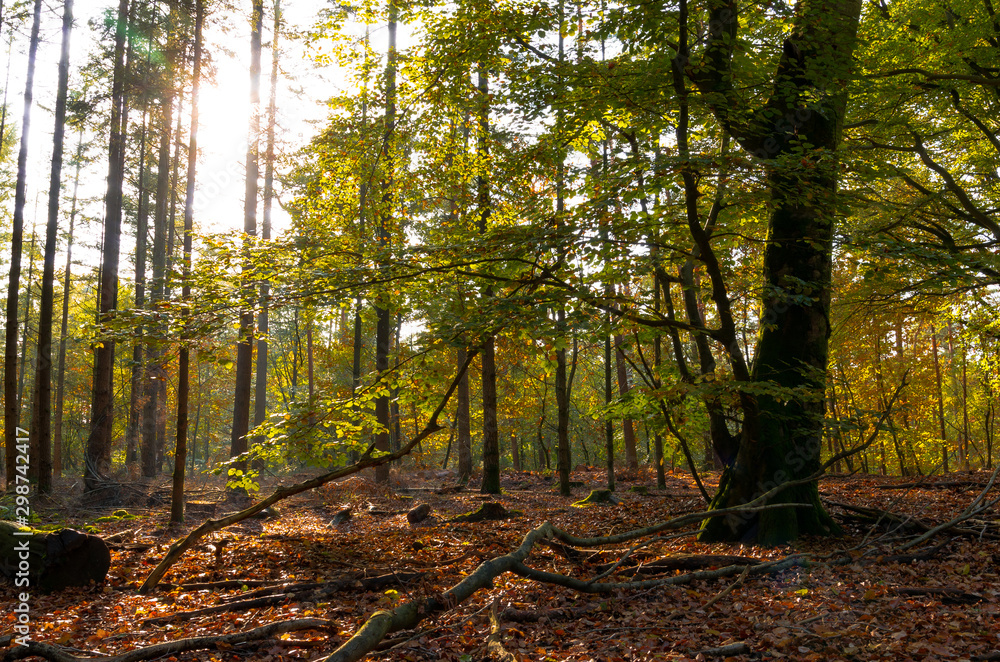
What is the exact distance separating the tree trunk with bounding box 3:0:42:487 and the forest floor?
5213 mm

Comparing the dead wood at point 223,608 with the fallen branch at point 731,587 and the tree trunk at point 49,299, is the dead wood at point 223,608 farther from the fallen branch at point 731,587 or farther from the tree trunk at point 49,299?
the tree trunk at point 49,299

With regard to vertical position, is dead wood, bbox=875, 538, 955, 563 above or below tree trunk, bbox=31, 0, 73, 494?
below

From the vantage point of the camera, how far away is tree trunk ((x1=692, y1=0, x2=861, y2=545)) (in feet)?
21.9

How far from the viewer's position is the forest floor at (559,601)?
402 centimetres

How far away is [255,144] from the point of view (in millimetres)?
17281

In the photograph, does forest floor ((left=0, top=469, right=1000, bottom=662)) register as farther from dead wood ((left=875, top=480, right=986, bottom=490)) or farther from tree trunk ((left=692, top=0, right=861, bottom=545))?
dead wood ((left=875, top=480, right=986, bottom=490))

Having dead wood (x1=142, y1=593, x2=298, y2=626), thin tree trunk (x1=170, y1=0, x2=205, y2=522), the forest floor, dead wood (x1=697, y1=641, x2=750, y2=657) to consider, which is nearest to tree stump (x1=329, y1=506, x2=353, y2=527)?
the forest floor

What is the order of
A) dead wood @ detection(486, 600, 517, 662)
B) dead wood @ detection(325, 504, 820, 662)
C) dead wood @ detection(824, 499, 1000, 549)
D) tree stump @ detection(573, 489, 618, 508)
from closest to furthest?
dead wood @ detection(325, 504, 820, 662)
dead wood @ detection(486, 600, 517, 662)
dead wood @ detection(824, 499, 1000, 549)
tree stump @ detection(573, 489, 618, 508)

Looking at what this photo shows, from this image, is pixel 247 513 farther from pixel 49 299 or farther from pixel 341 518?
pixel 49 299

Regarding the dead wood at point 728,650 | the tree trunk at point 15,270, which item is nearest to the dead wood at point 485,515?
the dead wood at point 728,650

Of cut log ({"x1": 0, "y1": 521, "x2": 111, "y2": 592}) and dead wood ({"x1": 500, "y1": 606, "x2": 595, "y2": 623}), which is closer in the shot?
dead wood ({"x1": 500, "y1": 606, "x2": 595, "y2": 623})

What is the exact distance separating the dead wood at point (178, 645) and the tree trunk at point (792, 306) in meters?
5.02

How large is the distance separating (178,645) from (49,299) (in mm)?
10829

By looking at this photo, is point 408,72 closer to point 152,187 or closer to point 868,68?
point 868,68
